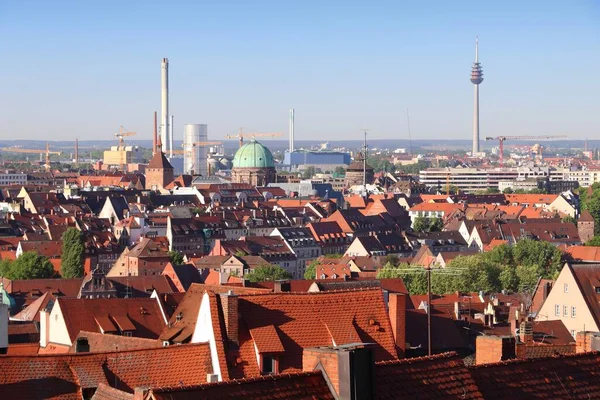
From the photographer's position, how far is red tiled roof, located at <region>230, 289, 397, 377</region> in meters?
25.8

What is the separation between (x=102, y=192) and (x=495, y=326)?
5760 inches

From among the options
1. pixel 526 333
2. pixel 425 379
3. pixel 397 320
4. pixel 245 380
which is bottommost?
pixel 526 333

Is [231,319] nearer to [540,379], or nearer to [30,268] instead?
[540,379]

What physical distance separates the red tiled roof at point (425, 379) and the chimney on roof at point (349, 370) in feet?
0.68

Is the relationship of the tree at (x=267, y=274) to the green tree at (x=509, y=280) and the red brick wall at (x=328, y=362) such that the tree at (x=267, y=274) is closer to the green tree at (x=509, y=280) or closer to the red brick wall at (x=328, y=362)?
the green tree at (x=509, y=280)

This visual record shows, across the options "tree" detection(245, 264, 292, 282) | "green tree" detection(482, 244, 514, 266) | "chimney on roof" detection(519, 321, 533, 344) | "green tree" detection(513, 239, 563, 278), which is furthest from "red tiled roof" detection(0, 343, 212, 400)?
"green tree" detection(513, 239, 563, 278)

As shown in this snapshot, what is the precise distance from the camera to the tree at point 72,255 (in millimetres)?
112438

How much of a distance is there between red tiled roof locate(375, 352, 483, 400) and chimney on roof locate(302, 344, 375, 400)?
0.21 meters

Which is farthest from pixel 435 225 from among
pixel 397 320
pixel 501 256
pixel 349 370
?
pixel 349 370

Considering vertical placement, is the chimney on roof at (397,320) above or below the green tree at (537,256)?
above

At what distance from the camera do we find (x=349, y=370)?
15.8 meters

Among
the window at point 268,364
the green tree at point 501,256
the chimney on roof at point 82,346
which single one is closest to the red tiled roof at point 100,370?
the window at point 268,364

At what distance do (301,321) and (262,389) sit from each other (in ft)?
34.5

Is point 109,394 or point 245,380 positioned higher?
point 245,380
